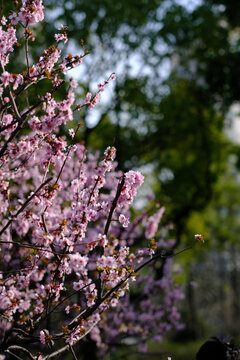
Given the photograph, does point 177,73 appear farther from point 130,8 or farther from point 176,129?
point 130,8

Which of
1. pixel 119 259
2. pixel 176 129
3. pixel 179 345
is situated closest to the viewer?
pixel 119 259

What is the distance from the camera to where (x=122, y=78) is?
1089cm

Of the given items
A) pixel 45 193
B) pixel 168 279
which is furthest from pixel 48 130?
pixel 168 279

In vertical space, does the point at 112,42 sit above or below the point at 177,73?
below

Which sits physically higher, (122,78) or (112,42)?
(112,42)

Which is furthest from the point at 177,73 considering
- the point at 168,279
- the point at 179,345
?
the point at 179,345

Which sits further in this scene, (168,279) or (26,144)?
(168,279)

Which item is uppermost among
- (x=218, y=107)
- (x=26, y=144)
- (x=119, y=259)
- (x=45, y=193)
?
(x=218, y=107)

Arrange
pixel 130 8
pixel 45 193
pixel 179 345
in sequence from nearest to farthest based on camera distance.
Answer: pixel 45 193 < pixel 130 8 < pixel 179 345

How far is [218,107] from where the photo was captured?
13.4 m

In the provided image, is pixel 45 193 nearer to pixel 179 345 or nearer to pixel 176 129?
pixel 176 129

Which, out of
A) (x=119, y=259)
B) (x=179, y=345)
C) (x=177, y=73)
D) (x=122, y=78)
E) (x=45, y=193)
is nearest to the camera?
(x=45, y=193)

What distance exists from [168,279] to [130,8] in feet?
25.7

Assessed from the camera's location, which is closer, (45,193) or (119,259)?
(45,193)
